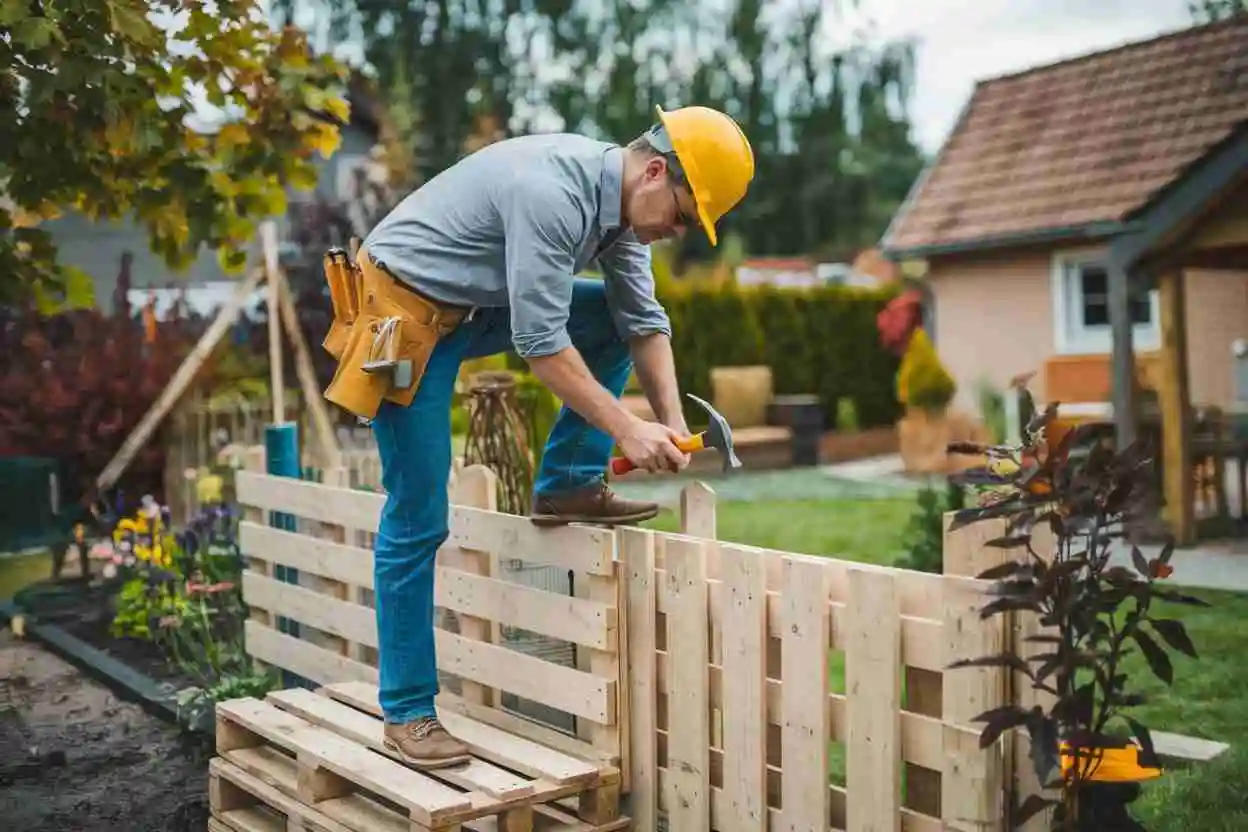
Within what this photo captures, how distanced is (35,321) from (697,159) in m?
7.77

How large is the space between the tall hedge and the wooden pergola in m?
6.81

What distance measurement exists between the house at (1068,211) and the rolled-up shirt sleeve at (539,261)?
1079 centimetres

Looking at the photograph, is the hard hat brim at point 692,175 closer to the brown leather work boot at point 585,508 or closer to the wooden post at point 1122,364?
the brown leather work boot at point 585,508

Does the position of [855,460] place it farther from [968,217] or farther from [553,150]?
[553,150]

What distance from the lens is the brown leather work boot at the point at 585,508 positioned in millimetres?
3527

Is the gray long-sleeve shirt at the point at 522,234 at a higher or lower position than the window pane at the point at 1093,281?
lower

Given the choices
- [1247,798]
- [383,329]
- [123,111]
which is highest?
[123,111]

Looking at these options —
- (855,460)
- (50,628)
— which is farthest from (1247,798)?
(855,460)

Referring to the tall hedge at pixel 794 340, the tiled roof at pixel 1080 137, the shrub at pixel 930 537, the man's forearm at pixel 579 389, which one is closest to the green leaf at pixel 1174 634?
the man's forearm at pixel 579 389

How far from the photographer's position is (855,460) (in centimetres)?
1605

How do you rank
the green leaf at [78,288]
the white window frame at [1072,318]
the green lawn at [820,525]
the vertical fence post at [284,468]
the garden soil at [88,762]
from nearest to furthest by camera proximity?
the garden soil at [88,762] < the vertical fence post at [284,468] < the green leaf at [78,288] < the green lawn at [820,525] < the white window frame at [1072,318]

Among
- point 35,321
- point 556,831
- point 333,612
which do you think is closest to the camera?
point 556,831

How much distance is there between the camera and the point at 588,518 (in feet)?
11.6

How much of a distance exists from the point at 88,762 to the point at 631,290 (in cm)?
289
